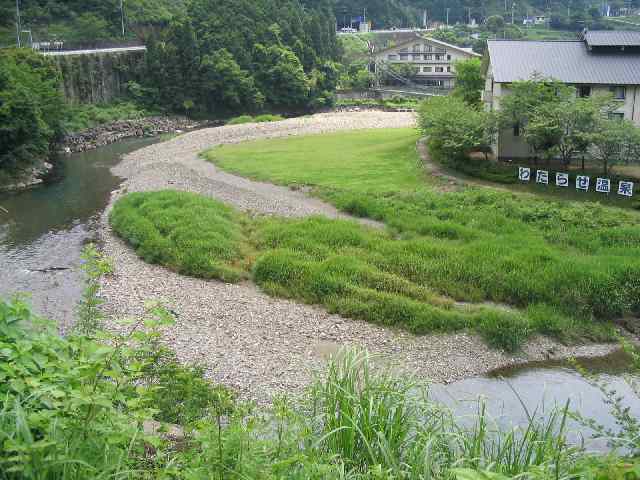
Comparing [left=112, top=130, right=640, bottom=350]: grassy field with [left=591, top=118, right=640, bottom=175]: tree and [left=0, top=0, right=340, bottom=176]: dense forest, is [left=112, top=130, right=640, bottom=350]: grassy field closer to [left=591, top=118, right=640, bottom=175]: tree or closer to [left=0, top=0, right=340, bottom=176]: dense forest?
[left=591, top=118, right=640, bottom=175]: tree

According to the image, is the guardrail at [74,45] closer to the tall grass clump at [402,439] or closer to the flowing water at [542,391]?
the flowing water at [542,391]

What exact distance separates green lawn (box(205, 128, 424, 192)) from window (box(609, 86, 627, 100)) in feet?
33.6

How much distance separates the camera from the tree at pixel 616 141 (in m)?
27.1

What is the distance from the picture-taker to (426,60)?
90188 millimetres

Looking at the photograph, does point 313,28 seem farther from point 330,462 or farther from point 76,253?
point 330,462

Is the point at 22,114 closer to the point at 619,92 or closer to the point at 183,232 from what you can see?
the point at 183,232

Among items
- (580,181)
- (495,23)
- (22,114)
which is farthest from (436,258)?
(495,23)

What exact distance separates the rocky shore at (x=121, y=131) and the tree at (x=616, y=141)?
117 ft

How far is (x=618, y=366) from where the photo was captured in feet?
53.3

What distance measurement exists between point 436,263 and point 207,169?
20.8 m

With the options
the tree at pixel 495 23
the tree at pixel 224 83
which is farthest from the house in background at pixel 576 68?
the tree at pixel 495 23

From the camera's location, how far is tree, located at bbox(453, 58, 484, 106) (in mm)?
40812

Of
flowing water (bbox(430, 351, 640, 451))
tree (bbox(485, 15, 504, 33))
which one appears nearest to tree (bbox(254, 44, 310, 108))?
tree (bbox(485, 15, 504, 33))

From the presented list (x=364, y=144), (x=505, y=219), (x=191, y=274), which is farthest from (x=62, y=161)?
(x=505, y=219)
